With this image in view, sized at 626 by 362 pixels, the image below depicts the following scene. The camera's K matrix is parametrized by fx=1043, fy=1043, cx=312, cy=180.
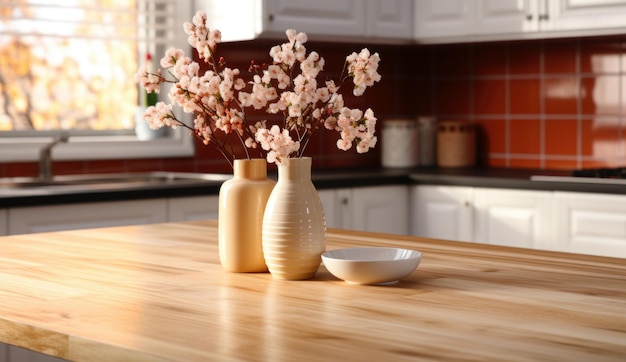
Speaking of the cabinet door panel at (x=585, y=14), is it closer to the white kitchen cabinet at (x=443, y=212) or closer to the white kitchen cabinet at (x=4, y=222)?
the white kitchen cabinet at (x=443, y=212)

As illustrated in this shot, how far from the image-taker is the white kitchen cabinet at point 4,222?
10.4 ft

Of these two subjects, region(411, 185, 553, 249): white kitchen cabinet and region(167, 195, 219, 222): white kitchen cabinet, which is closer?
region(167, 195, 219, 222): white kitchen cabinet

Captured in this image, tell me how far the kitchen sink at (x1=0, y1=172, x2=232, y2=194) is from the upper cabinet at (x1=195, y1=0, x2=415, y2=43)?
0.60 meters

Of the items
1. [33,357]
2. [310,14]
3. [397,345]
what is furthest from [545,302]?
[310,14]

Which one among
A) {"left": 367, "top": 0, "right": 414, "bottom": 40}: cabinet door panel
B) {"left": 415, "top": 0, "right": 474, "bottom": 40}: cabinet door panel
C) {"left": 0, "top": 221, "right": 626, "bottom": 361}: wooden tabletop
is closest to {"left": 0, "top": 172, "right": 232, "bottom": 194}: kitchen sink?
{"left": 367, "top": 0, "right": 414, "bottom": 40}: cabinet door panel

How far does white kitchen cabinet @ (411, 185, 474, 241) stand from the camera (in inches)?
167

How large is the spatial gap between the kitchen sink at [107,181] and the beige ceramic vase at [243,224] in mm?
1628

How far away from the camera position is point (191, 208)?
12.0 feet

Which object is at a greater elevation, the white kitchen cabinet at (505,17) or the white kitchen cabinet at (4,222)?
the white kitchen cabinet at (505,17)

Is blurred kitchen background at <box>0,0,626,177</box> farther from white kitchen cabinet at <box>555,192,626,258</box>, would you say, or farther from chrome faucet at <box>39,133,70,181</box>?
white kitchen cabinet at <box>555,192,626,258</box>

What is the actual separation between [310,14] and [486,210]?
1.08 metres

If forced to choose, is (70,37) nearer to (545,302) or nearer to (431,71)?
(431,71)

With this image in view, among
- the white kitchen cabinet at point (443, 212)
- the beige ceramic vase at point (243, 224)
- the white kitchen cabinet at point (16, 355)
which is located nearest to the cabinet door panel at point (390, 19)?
the white kitchen cabinet at point (443, 212)

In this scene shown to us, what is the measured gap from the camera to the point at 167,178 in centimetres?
425
